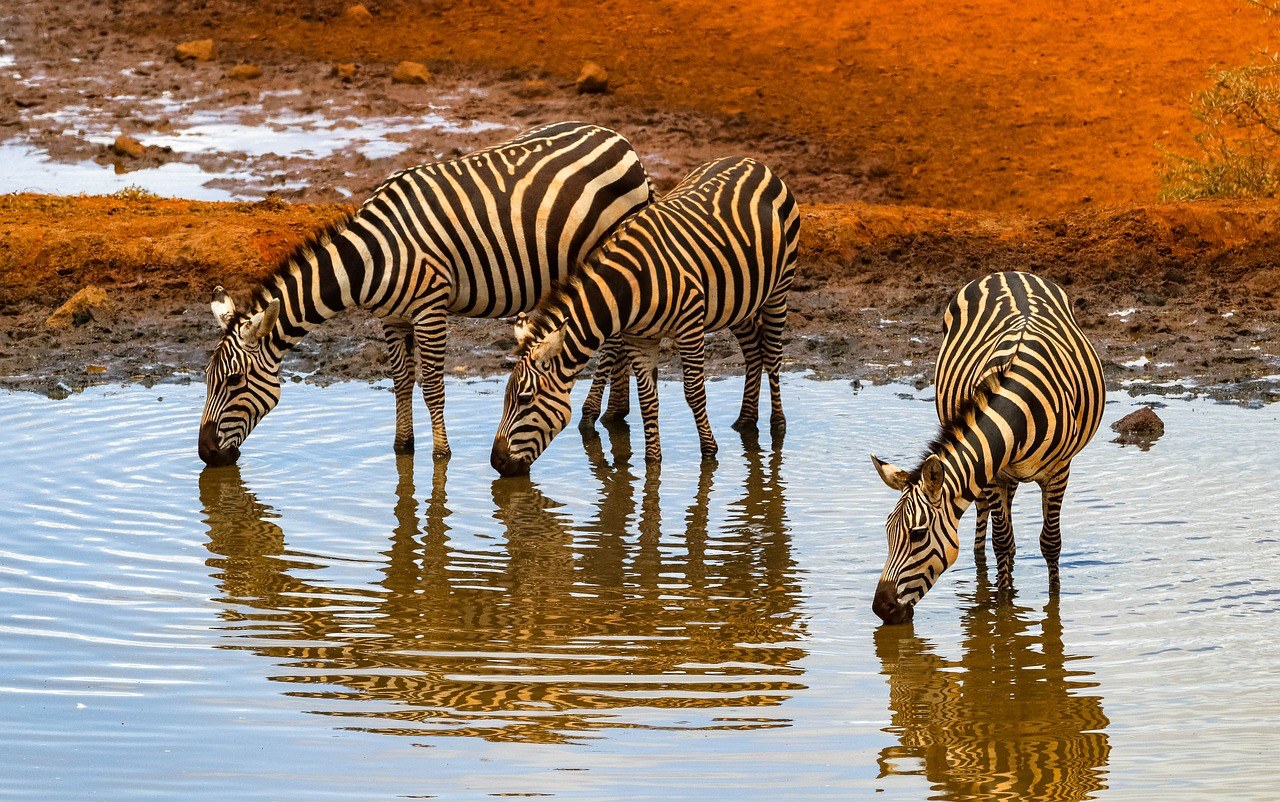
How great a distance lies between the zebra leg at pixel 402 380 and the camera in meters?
10.9

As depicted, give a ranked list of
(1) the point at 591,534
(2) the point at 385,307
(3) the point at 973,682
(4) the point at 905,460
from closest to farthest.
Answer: (3) the point at 973,682 < (1) the point at 591,534 < (4) the point at 905,460 < (2) the point at 385,307

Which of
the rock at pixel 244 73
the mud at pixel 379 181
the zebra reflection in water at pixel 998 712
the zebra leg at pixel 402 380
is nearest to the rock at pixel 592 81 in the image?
the mud at pixel 379 181

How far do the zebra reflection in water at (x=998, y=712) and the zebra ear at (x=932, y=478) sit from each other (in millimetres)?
692

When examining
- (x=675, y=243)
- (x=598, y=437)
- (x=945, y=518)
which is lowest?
(x=598, y=437)

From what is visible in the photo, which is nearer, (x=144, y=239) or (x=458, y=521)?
(x=458, y=521)

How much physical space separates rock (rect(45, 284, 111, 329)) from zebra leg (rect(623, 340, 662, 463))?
6.41 meters

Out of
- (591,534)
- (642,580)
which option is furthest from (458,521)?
(642,580)

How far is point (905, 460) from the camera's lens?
32.9 ft

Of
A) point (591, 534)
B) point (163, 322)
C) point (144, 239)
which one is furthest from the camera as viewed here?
point (144, 239)

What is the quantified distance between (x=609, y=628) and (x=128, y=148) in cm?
1642

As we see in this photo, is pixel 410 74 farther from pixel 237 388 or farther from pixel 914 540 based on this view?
pixel 914 540

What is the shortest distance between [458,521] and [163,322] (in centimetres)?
670

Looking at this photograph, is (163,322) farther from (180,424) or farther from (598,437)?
(598,437)

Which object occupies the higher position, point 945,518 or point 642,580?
point 945,518
